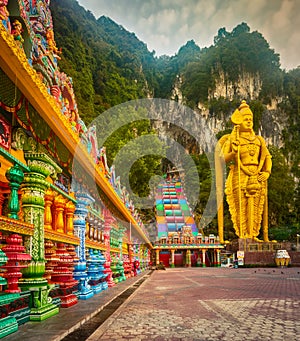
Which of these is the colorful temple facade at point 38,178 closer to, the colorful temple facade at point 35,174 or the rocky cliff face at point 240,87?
the colorful temple facade at point 35,174

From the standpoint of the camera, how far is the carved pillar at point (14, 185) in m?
3.14

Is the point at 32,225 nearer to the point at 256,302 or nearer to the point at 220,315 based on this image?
the point at 220,315

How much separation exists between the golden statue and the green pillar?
22.6 meters

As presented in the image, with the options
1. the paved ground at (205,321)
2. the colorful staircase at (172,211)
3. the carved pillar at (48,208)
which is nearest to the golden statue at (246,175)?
the colorful staircase at (172,211)

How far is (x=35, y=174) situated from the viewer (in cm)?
346

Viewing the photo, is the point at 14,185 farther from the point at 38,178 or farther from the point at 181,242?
the point at 181,242

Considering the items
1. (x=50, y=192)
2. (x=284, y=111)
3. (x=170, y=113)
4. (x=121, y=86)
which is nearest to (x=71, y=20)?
(x=121, y=86)

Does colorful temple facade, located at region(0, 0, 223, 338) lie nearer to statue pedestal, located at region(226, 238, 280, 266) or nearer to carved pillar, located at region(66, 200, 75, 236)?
carved pillar, located at region(66, 200, 75, 236)

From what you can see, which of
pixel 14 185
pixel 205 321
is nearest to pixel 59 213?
pixel 14 185

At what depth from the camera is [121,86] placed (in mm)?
35250

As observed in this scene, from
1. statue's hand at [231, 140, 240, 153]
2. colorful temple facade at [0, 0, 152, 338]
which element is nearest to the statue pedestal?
statue's hand at [231, 140, 240, 153]

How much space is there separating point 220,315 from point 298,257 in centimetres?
2130

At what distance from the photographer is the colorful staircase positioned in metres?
33.5

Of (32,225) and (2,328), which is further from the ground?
(32,225)
